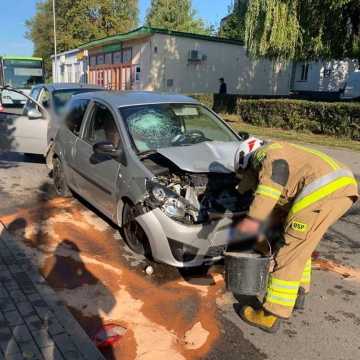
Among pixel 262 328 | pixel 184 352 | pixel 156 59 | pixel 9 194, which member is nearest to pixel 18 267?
pixel 184 352

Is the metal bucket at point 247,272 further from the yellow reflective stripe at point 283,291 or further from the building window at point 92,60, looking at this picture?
the building window at point 92,60

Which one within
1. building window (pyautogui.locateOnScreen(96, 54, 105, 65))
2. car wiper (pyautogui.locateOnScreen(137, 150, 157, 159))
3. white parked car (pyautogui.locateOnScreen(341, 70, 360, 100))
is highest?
building window (pyautogui.locateOnScreen(96, 54, 105, 65))

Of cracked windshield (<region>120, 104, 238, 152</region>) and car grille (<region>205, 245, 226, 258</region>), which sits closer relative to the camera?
car grille (<region>205, 245, 226, 258</region>)

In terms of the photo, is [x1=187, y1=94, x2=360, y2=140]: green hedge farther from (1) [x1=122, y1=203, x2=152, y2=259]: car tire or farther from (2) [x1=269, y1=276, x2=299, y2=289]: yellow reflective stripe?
(2) [x1=269, y1=276, x2=299, y2=289]: yellow reflective stripe

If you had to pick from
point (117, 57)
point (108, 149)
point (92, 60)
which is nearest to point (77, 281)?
point (108, 149)

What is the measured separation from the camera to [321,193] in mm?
2982

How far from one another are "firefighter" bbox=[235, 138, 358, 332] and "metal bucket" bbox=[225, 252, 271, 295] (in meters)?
0.09

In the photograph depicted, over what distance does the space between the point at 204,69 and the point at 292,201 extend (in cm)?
2727

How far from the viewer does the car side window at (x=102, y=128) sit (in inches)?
200

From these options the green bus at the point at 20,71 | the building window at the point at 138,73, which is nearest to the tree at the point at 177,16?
the building window at the point at 138,73

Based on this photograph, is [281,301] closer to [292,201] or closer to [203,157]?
[292,201]

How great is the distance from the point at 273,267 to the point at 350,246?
2.20 meters

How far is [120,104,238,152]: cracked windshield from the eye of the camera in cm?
495

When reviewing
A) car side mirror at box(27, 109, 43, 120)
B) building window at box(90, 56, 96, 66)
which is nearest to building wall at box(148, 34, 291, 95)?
building window at box(90, 56, 96, 66)
